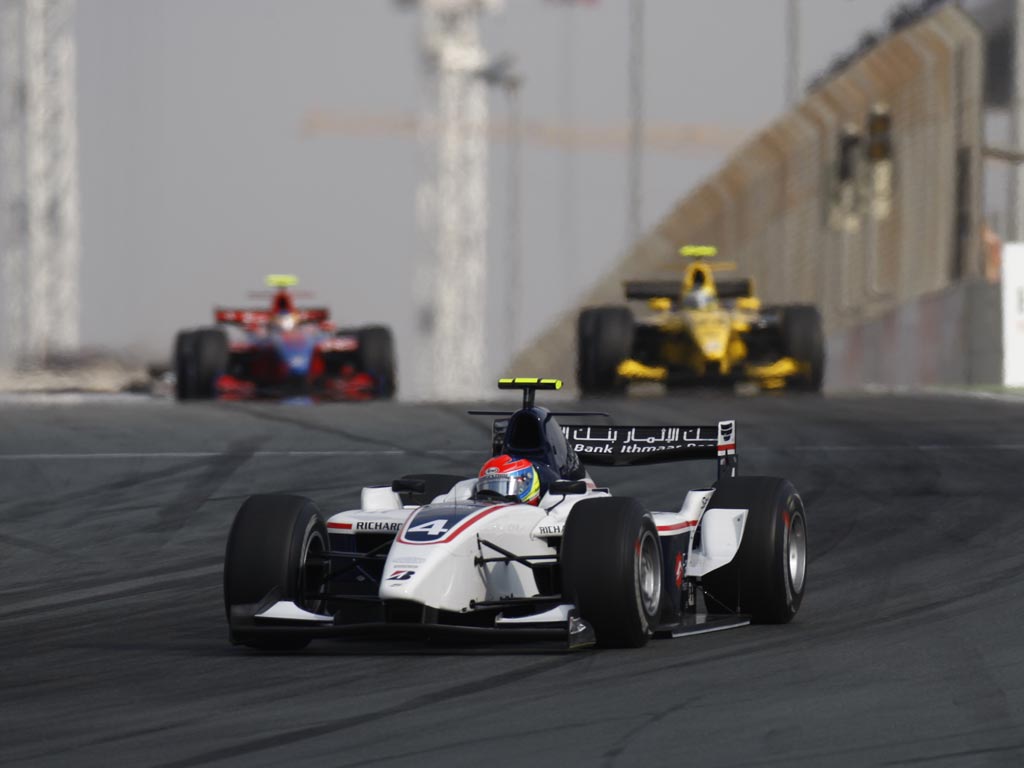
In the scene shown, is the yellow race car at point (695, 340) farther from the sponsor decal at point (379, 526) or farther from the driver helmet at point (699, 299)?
the sponsor decal at point (379, 526)

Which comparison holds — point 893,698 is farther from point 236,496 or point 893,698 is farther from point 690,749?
point 236,496

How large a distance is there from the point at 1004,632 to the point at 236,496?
802 cm

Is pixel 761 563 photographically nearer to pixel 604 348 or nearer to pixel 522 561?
pixel 522 561

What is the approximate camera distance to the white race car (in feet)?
34.6

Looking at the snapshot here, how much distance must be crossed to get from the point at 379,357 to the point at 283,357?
1.43m

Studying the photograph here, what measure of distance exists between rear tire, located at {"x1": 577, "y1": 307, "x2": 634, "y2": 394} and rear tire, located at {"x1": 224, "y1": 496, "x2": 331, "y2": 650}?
59.3 feet

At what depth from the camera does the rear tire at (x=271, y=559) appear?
11.0 metres

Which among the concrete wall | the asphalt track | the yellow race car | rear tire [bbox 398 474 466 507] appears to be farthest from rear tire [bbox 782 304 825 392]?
rear tire [bbox 398 474 466 507]

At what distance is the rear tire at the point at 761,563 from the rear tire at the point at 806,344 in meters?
17.3

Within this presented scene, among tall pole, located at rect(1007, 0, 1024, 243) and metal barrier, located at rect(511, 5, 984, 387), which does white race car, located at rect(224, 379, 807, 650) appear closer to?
metal barrier, located at rect(511, 5, 984, 387)

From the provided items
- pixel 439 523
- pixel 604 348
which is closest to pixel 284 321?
pixel 604 348

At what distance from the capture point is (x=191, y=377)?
29.9 m

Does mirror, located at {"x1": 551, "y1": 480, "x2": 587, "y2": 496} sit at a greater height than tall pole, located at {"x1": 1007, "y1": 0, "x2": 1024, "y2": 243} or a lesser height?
lesser

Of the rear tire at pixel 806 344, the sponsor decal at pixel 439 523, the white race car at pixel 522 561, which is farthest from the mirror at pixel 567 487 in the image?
the rear tire at pixel 806 344
